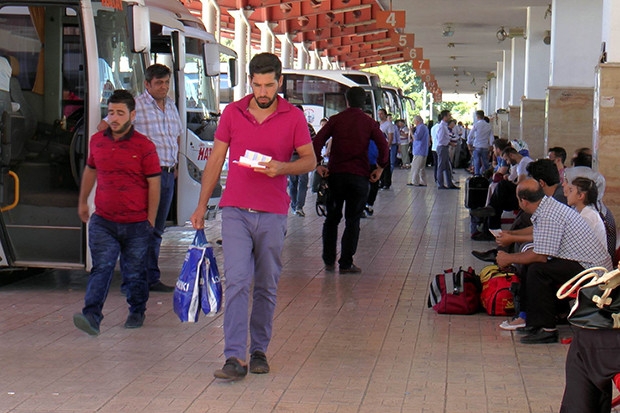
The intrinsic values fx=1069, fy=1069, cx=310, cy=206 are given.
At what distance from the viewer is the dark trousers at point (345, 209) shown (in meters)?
10.2

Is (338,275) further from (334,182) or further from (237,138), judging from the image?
(237,138)

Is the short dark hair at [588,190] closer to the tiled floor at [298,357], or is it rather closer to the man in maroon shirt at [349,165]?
the tiled floor at [298,357]

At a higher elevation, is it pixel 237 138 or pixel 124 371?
pixel 237 138

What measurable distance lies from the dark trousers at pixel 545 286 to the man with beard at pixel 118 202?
8.79 feet

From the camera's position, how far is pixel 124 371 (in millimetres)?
6406

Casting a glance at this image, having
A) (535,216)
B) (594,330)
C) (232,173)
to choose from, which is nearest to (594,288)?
(594,330)

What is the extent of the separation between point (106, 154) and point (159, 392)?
2164 mm

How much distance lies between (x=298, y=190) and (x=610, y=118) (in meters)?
5.47

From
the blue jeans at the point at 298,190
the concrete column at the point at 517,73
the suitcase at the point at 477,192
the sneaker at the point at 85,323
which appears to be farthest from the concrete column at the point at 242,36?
the sneaker at the point at 85,323

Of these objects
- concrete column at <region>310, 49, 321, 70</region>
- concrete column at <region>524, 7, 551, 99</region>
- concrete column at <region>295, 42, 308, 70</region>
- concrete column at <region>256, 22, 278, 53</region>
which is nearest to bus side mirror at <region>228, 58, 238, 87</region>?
concrete column at <region>524, 7, 551, 99</region>

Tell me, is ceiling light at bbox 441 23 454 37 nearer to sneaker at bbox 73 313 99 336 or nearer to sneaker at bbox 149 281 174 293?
sneaker at bbox 149 281 174 293

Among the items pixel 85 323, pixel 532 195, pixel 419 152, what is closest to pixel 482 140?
pixel 419 152

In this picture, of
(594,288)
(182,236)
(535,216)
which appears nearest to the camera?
(594,288)

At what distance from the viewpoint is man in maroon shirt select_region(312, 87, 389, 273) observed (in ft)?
33.3
